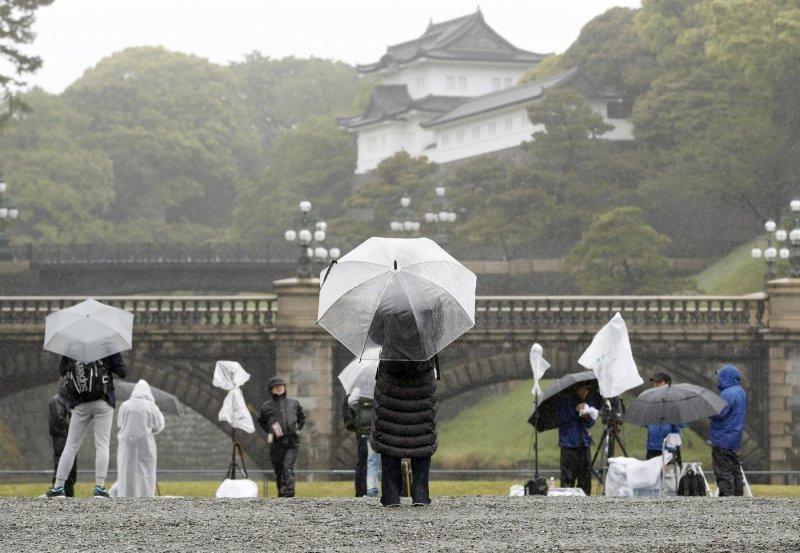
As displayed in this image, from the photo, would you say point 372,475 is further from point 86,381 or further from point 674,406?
point 86,381

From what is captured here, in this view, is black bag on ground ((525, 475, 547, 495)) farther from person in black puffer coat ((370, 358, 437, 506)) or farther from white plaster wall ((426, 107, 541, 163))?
white plaster wall ((426, 107, 541, 163))

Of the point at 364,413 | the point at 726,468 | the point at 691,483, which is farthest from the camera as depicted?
the point at 726,468

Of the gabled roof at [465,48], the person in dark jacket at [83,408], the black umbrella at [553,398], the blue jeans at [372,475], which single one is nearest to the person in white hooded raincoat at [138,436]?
the blue jeans at [372,475]

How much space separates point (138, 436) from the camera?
2066 centimetres

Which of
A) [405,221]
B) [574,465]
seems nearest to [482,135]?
[405,221]

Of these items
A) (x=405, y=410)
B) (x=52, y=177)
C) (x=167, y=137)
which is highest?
(x=167, y=137)

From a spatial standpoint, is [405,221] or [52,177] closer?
[405,221]

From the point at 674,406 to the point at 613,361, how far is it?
42.3 inches

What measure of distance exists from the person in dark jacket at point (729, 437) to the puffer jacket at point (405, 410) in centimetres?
539

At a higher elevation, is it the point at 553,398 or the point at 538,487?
the point at 553,398

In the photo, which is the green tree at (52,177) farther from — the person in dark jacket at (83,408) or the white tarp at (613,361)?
the person in dark jacket at (83,408)

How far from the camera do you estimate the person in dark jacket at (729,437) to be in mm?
18672

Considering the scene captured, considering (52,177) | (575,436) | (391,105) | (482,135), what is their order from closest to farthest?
(575,436) → (482,135) → (52,177) → (391,105)

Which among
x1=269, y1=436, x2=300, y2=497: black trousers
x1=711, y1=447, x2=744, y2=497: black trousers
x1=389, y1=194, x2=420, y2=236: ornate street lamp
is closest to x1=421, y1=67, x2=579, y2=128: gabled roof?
x1=389, y1=194, x2=420, y2=236: ornate street lamp
